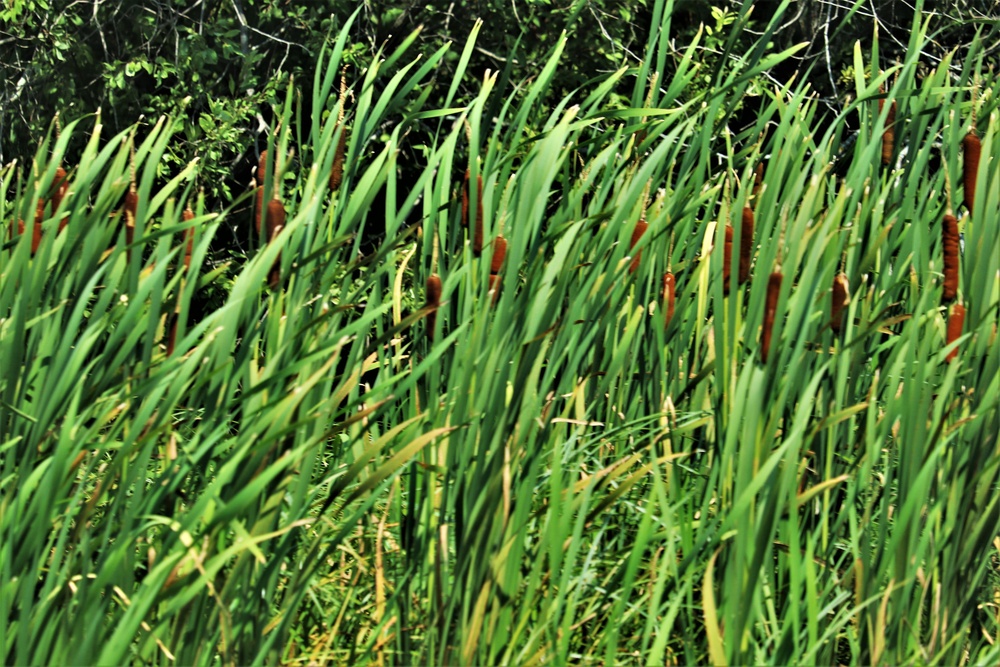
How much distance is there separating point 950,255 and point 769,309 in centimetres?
33

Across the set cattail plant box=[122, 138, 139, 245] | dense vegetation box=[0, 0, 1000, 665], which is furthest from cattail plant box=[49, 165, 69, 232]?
cattail plant box=[122, 138, 139, 245]

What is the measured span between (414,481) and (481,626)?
Result: 0.72 ft

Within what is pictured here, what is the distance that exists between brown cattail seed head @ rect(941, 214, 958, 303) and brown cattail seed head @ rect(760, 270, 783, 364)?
29cm

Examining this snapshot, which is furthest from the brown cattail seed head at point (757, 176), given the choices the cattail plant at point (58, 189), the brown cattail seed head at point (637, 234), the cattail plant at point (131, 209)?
the cattail plant at point (58, 189)

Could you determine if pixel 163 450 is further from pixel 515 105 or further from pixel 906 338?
pixel 515 105

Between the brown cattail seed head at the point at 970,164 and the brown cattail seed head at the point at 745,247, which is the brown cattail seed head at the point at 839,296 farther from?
the brown cattail seed head at the point at 970,164

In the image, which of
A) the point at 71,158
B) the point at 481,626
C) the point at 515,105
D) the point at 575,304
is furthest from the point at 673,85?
the point at 71,158

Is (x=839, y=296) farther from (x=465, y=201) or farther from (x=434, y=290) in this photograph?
(x=465, y=201)

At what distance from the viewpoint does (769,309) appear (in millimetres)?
1433

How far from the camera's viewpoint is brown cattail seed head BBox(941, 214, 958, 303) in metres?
1.58

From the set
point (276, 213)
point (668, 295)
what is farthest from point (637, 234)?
point (276, 213)

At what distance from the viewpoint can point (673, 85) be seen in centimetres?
203

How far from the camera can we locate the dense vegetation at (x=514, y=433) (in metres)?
1.38

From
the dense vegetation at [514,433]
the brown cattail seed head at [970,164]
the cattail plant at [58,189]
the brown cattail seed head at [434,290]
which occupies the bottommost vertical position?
the dense vegetation at [514,433]
